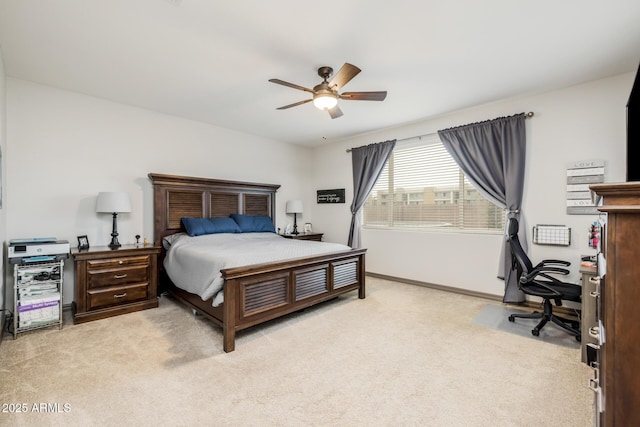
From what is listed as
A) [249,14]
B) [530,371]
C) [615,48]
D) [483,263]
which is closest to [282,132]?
[249,14]

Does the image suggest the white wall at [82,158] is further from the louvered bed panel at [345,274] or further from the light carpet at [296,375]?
the louvered bed panel at [345,274]

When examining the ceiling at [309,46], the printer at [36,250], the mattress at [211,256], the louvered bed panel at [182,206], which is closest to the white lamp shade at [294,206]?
the mattress at [211,256]

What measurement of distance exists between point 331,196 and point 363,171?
94 centimetres

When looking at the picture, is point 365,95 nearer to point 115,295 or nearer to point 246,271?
point 246,271

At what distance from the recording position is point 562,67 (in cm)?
293

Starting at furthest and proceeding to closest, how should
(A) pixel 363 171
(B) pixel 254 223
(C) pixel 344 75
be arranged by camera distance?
(A) pixel 363 171 < (B) pixel 254 223 < (C) pixel 344 75

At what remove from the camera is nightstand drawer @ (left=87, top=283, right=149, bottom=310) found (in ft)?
10.3

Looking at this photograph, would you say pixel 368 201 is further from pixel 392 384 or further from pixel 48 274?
pixel 48 274

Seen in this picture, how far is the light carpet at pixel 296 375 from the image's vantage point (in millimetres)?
1742

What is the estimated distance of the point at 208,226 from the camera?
438 centimetres

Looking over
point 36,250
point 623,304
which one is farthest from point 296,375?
point 36,250

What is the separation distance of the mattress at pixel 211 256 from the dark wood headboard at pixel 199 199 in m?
0.28

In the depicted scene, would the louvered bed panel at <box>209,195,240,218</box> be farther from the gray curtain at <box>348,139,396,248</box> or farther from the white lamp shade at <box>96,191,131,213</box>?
the gray curtain at <box>348,139,396,248</box>

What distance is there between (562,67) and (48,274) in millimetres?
5603
